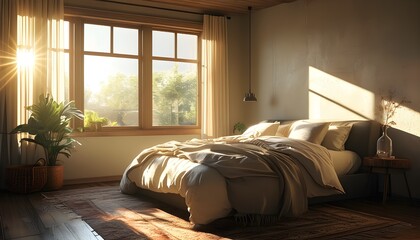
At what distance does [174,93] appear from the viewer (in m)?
6.88

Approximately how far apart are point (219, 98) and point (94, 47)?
2.29 m

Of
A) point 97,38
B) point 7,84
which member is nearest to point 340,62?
point 97,38

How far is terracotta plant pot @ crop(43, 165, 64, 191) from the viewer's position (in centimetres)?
526

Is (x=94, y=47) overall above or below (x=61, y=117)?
above

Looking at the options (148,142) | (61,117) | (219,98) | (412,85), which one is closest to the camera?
(412,85)

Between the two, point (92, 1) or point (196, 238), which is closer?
point (196, 238)

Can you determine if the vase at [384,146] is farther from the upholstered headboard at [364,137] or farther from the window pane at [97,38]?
the window pane at [97,38]

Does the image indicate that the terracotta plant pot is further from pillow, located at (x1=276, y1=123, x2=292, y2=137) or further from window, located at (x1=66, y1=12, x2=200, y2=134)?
pillow, located at (x1=276, y1=123, x2=292, y2=137)

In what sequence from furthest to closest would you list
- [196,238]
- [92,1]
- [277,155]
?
[92,1], [277,155], [196,238]

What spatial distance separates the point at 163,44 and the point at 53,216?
374 centimetres

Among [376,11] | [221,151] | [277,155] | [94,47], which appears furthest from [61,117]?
[376,11]

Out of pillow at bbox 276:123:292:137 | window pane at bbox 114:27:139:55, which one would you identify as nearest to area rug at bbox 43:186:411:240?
pillow at bbox 276:123:292:137

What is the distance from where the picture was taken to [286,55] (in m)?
6.54

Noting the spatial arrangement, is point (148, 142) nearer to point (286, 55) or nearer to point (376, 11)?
point (286, 55)
